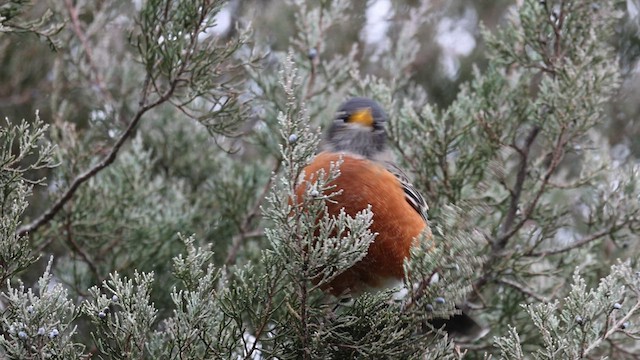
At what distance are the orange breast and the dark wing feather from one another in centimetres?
17

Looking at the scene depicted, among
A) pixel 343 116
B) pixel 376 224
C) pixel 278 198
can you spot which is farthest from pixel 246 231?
pixel 278 198

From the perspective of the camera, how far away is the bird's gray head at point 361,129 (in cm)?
432

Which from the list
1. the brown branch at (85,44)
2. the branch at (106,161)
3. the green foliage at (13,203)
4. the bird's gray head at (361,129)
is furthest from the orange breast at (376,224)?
the brown branch at (85,44)

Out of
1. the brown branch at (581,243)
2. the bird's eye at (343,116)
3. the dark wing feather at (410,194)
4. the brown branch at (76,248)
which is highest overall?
the bird's eye at (343,116)

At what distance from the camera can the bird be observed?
352 cm

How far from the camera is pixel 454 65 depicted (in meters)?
7.51

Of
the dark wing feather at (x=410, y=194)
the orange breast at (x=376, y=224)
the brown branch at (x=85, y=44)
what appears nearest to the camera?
the orange breast at (x=376, y=224)

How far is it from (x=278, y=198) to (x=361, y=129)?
161cm

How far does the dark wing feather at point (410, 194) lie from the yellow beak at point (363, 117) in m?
0.28

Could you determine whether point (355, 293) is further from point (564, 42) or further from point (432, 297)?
point (564, 42)

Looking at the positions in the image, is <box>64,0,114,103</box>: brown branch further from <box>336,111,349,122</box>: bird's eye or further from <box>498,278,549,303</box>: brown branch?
<box>498,278,549,303</box>: brown branch

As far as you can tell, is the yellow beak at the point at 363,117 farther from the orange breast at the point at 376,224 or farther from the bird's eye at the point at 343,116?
the orange breast at the point at 376,224

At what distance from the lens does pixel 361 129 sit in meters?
4.35

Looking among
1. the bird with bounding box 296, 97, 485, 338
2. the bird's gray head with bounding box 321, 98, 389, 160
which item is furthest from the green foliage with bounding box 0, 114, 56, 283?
the bird's gray head with bounding box 321, 98, 389, 160
